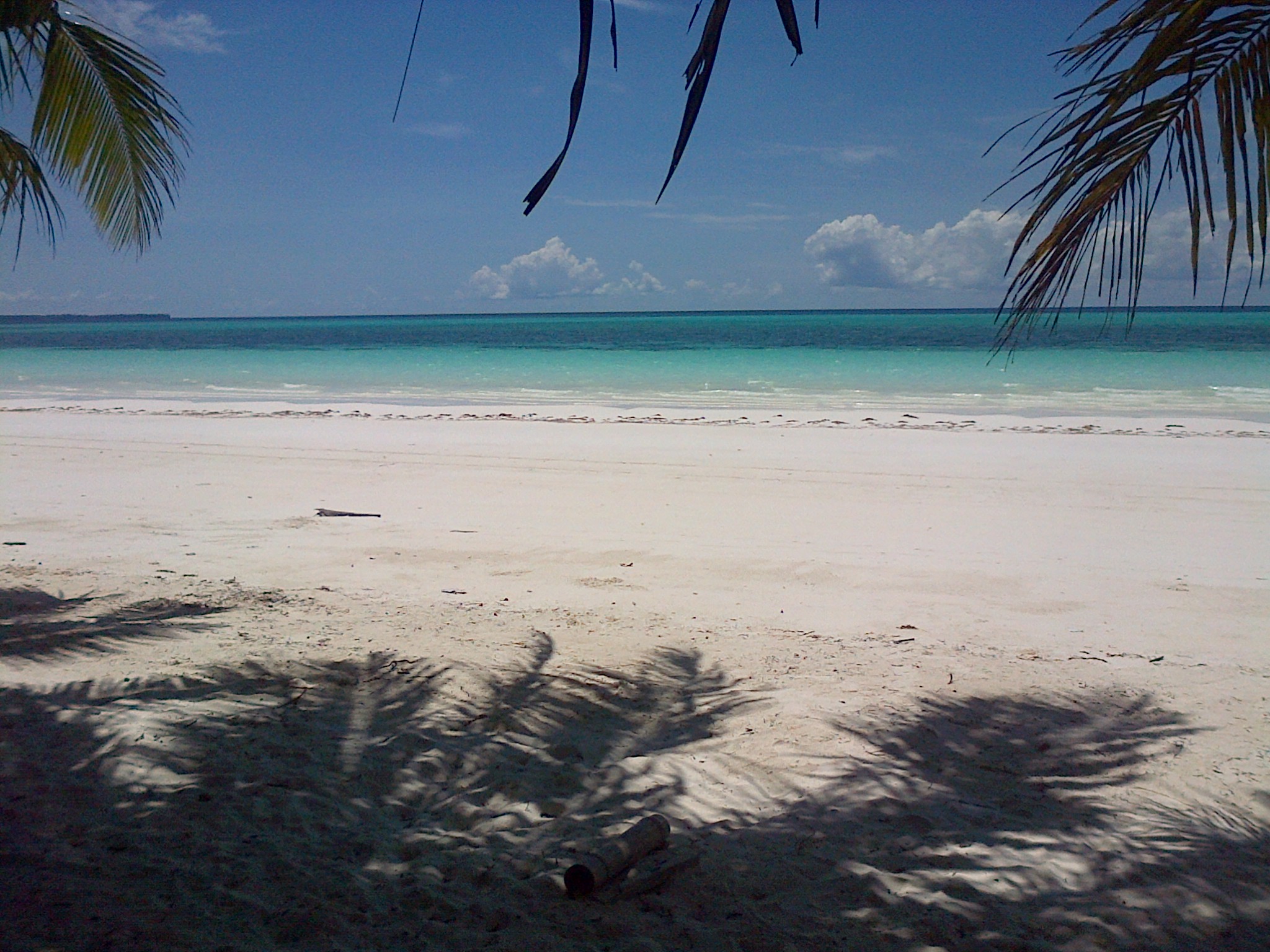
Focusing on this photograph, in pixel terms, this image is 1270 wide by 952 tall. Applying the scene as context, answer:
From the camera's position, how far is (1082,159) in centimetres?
283

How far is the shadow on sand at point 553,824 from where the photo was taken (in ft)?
6.82

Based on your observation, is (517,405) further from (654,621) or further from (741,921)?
(741,921)

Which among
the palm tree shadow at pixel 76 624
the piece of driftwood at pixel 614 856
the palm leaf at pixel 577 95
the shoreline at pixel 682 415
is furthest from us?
Result: the shoreline at pixel 682 415

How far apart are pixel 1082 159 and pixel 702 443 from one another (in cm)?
851

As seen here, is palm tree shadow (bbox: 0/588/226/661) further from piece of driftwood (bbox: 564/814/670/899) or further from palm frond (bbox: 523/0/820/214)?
palm frond (bbox: 523/0/820/214)

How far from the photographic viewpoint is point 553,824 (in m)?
2.61

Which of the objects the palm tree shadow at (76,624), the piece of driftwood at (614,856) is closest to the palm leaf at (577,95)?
the piece of driftwood at (614,856)

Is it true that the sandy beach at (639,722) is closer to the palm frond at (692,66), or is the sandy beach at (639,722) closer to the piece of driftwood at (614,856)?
the piece of driftwood at (614,856)

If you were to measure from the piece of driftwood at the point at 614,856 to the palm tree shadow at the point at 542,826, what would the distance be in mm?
58

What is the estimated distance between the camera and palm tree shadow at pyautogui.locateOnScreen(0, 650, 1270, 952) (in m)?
2.08

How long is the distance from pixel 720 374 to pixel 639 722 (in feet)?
78.6

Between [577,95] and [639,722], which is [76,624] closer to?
[639,722]

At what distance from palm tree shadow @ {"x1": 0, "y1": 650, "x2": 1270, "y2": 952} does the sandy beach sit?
0.01m

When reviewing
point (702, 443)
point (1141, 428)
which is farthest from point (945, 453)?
point (1141, 428)
